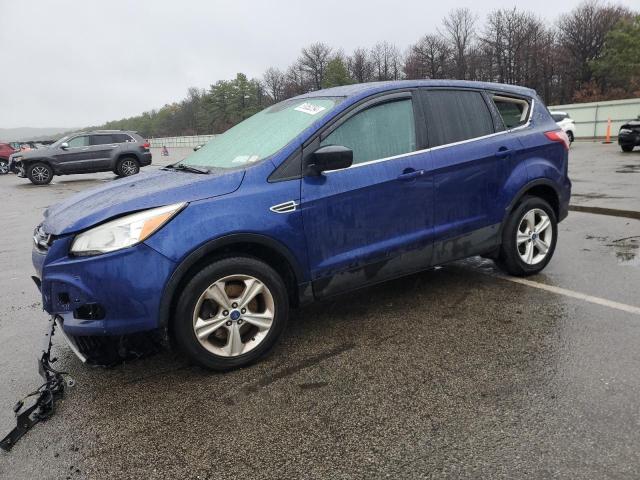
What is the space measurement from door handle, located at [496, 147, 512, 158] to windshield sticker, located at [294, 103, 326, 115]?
164 centimetres

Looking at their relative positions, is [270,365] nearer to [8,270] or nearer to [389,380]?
[389,380]

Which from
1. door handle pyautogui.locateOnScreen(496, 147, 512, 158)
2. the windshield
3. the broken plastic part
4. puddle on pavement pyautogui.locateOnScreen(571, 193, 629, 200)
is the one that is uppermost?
the windshield

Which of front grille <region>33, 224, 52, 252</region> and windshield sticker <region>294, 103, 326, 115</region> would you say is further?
windshield sticker <region>294, 103, 326, 115</region>

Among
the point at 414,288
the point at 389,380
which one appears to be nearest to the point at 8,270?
the point at 414,288

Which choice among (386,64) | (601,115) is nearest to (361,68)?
(386,64)

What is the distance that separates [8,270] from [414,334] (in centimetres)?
524

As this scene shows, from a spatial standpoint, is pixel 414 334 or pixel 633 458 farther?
pixel 414 334

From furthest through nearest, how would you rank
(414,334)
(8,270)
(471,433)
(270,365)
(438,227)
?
(8,270) < (438,227) < (414,334) < (270,365) < (471,433)

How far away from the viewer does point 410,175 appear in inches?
147

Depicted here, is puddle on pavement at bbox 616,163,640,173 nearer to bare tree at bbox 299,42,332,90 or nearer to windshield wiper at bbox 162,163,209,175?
windshield wiper at bbox 162,163,209,175

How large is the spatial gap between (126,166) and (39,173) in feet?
10.5

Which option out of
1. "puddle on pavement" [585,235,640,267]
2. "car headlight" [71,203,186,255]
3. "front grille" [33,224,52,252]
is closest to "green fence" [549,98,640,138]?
"puddle on pavement" [585,235,640,267]

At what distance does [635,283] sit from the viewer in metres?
4.47

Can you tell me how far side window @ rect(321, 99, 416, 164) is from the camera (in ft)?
11.8
